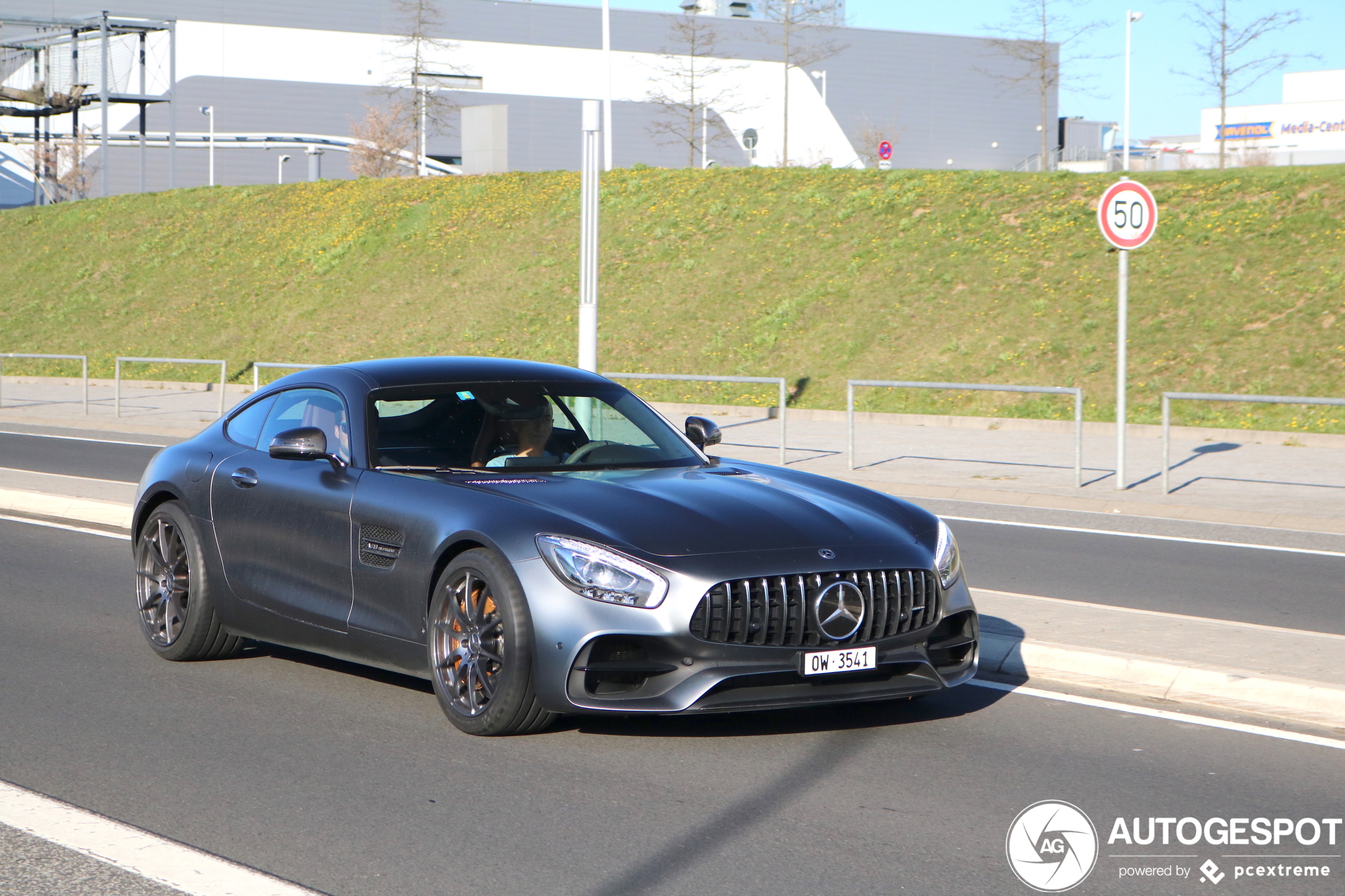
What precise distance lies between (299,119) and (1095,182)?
56754 millimetres

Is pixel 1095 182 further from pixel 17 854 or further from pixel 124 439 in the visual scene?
pixel 17 854

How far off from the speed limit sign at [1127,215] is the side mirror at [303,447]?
10475mm

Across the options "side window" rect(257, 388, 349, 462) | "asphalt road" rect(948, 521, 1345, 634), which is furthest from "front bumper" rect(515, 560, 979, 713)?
"asphalt road" rect(948, 521, 1345, 634)

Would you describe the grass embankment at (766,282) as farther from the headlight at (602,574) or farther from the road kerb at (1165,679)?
the headlight at (602,574)

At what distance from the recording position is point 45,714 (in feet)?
20.2

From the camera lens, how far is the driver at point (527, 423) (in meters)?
6.61

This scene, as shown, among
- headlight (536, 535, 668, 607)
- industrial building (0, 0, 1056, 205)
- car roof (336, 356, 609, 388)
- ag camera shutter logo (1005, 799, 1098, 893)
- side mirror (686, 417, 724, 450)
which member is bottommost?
ag camera shutter logo (1005, 799, 1098, 893)

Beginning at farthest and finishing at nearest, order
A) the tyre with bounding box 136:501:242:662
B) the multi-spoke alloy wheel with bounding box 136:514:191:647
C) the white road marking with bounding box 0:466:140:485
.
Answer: the white road marking with bounding box 0:466:140:485 → the multi-spoke alloy wheel with bounding box 136:514:191:647 → the tyre with bounding box 136:501:242:662

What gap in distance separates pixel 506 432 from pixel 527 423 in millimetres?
110

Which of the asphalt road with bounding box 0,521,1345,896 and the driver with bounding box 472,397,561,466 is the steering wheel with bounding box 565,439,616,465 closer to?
the driver with bounding box 472,397,561,466

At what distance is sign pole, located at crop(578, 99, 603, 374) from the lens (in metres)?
16.4

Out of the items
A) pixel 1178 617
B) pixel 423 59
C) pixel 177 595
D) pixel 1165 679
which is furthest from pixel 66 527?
pixel 423 59

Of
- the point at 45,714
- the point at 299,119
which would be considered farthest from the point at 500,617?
the point at 299,119

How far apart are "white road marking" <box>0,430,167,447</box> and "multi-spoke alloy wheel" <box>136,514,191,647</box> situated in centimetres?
1426
